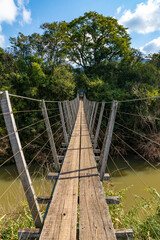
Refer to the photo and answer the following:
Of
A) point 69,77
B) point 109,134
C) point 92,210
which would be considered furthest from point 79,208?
point 69,77

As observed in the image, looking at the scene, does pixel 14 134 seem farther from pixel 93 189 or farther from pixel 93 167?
pixel 93 167

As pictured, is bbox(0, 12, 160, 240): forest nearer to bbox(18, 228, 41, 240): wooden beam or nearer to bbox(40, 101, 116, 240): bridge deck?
bbox(40, 101, 116, 240): bridge deck

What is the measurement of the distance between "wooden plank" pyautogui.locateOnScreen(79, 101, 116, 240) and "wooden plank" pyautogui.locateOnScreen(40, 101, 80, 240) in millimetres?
60

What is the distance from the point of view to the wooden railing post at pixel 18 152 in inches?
40.6

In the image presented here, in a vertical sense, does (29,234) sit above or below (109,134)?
below

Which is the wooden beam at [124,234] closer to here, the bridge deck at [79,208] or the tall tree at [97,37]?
the bridge deck at [79,208]

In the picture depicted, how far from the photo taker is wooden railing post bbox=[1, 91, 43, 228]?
1.03 meters

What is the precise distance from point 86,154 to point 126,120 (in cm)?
799

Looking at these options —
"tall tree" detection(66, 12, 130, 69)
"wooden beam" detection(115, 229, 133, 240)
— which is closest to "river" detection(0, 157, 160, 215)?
"wooden beam" detection(115, 229, 133, 240)

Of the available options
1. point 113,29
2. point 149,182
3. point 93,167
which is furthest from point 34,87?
point 113,29

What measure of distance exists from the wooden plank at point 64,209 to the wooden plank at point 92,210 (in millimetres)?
60

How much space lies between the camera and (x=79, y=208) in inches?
49.3

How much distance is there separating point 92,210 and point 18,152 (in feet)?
2.47

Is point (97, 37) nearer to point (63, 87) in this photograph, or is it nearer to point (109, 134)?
point (63, 87)
